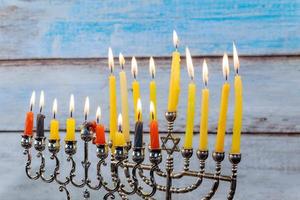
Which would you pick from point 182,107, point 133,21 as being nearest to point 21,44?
point 133,21

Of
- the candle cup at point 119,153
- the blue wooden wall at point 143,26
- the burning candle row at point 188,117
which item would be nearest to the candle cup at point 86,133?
the burning candle row at point 188,117

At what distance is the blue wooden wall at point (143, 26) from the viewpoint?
3.50 ft

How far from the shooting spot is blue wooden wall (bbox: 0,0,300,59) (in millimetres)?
1067

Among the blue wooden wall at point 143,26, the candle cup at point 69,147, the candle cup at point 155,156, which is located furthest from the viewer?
the blue wooden wall at point 143,26

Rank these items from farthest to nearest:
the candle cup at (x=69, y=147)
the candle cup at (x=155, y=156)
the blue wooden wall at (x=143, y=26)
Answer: the blue wooden wall at (x=143, y=26) < the candle cup at (x=69, y=147) < the candle cup at (x=155, y=156)

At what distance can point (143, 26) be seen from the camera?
1130mm

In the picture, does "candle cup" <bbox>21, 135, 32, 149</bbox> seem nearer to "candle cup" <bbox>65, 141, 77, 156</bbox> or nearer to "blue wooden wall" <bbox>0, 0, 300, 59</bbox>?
"candle cup" <bbox>65, 141, 77, 156</bbox>

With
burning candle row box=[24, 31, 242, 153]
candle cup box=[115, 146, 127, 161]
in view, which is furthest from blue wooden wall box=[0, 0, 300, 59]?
candle cup box=[115, 146, 127, 161]

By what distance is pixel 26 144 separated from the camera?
2.84 feet

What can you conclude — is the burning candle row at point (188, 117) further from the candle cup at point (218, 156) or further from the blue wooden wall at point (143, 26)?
the blue wooden wall at point (143, 26)

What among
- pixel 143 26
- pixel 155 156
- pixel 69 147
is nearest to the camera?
pixel 155 156

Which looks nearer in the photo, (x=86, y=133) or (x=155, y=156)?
(x=155, y=156)

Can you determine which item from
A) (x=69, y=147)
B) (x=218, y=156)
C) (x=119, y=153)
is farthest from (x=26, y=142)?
(x=218, y=156)

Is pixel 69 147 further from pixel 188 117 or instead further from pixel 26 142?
pixel 188 117
